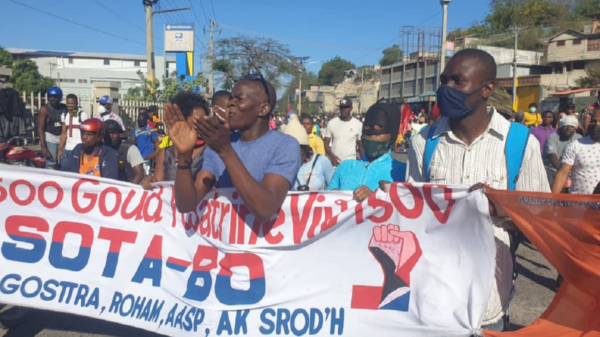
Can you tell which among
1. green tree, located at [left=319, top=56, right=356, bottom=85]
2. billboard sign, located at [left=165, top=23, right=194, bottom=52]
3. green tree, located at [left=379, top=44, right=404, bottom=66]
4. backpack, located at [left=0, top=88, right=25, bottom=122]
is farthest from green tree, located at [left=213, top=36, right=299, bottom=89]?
green tree, located at [left=319, top=56, right=356, bottom=85]

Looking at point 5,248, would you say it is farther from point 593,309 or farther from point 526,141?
point 593,309

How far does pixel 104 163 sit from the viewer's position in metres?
4.79

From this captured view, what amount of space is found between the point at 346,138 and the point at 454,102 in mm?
5856

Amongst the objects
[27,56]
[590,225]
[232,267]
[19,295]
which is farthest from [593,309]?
[27,56]

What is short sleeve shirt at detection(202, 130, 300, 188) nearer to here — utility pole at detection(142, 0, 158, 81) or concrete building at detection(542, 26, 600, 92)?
utility pole at detection(142, 0, 158, 81)

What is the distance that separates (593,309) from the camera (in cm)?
254

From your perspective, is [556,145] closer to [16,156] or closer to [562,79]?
[16,156]

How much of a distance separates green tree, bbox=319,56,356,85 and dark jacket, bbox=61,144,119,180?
106007 millimetres

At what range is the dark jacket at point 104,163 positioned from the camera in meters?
4.76

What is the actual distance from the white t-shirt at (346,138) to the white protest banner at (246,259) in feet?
17.3

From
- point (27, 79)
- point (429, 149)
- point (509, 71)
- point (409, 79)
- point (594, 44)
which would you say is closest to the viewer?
point (429, 149)

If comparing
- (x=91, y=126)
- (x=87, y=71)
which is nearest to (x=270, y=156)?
(x=91, y=126)

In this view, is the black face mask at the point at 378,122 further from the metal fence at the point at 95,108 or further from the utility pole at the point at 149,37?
the utility pole at the point at 149,37

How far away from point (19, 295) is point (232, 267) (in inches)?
61.0
